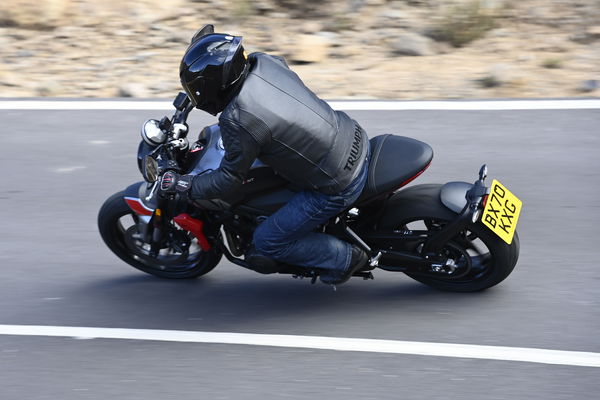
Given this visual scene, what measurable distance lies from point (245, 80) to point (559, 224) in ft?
9.27

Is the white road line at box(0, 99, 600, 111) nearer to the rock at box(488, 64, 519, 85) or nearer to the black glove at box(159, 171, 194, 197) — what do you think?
the rock at box(488, 64, 519, 85)

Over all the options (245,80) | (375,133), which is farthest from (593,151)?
(245,80)

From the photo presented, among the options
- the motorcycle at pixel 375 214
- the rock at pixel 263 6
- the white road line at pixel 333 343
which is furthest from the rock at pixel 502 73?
the white road line at pixel 333 343

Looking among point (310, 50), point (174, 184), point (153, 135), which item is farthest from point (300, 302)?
point (310, 50)

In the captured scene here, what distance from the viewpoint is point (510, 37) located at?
9.90 metres

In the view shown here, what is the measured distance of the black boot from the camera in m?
5.03

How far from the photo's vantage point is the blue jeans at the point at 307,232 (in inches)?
189

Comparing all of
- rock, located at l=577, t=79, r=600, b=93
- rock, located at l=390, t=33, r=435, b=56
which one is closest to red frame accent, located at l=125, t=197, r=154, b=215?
rock, located at l=577, t=79, r=600, b=93

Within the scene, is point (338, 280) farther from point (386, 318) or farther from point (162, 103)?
point (162, 103)

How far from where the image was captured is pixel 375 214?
5.14 metres

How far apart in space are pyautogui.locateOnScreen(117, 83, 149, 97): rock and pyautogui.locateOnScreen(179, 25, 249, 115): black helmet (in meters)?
4.55

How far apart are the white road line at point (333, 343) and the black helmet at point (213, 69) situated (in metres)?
1.44

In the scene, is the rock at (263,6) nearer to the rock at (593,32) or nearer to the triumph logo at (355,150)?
the rock at (593,32)

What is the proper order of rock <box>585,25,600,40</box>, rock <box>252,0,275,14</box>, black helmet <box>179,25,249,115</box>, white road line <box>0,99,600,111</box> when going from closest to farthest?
black helmet <box>179,25,249,115</box>
white road line <box>0,99,600,111</box>
rock <box>585,25,600,40</box>
rock <box>252,0,275,14</box>
